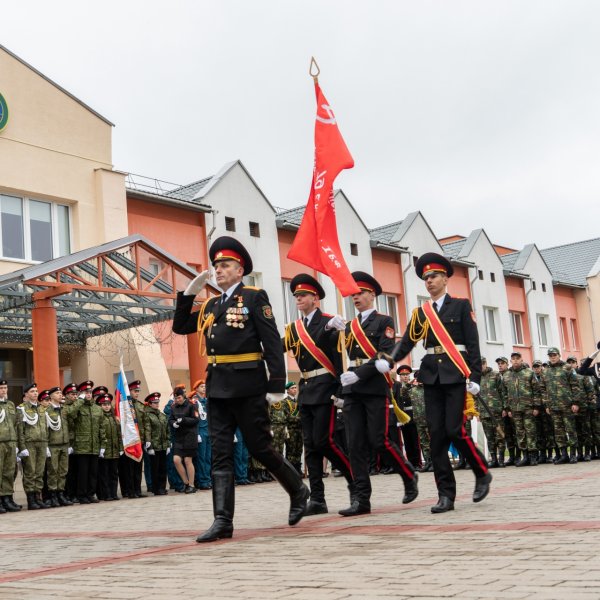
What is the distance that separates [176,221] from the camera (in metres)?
24.1

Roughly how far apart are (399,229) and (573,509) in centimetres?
2764

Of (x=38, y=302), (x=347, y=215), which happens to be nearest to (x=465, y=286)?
(x=347, y=215)

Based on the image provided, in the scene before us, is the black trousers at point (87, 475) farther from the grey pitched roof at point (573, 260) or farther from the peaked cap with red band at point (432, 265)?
the grey pitched roof at point (573, 260)

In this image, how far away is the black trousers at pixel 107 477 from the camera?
47.9 feet

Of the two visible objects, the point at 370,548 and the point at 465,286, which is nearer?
the point at 370,548

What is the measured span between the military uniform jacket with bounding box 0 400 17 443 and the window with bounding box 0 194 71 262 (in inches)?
282

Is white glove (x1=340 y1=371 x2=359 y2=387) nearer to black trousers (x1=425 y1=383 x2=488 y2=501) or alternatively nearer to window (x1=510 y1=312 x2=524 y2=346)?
black trousers (x1=425 y1=383 x2=488 y2=501)

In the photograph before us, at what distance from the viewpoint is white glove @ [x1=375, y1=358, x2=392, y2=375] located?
7.62m

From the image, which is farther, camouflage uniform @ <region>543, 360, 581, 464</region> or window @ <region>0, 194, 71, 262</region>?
window @ <region>0, 194, 71, 262</region>

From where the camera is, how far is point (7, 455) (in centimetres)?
1309

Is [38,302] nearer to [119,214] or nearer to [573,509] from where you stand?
[119,214]

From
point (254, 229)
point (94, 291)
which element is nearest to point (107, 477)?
point (94, 291)

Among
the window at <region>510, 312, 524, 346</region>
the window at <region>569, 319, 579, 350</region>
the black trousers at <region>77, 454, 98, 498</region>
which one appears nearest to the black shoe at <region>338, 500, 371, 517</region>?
the black trousers at <region>77, 454, 98, 498</region>

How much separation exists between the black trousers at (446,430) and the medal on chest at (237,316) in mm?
1875
